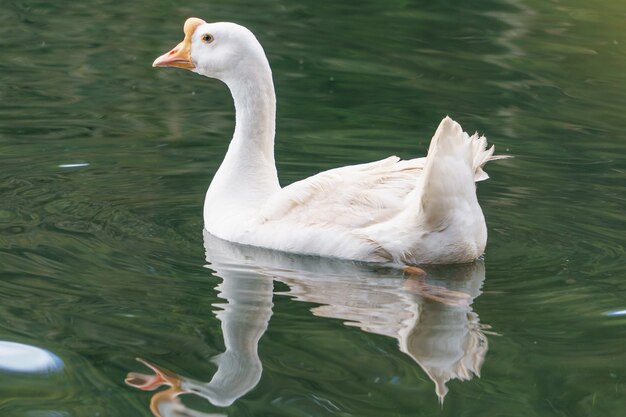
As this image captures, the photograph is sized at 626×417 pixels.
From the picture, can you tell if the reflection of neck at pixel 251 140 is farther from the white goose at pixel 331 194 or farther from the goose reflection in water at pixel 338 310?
the goose reflection in water at pixel 338 310

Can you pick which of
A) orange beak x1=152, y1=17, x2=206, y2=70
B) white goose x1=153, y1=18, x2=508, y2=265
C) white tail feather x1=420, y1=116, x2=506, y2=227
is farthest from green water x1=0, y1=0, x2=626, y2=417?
orange beak x1=152, y1=17, x2=206, y2=70

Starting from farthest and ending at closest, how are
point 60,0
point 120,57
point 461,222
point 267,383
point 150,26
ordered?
point 60,0, point 150,26, point 120,57, point 461,222, point 267,383

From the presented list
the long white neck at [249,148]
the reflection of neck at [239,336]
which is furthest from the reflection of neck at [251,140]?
the reflection of neck at [239,336]

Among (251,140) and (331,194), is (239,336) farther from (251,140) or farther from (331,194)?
(251,140)

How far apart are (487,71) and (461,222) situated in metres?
7.23

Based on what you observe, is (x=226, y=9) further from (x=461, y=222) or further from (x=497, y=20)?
(x=461, y=222)

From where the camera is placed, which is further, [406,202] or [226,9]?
[226,9]

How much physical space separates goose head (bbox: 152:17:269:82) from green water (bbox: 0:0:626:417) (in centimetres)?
109

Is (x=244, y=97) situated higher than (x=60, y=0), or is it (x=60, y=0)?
(x=244, y=97)

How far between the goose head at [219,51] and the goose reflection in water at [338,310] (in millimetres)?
1186

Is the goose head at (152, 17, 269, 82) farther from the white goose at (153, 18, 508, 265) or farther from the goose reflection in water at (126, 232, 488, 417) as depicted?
the goose reflection in water at (126, 232, 488, 417)

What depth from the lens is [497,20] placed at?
56.2 feet

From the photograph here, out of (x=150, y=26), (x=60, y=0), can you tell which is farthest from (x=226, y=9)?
(x=60, y=0)

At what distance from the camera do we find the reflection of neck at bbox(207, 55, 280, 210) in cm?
852
